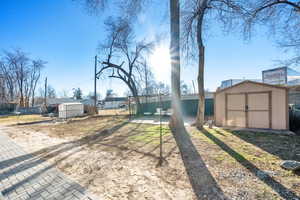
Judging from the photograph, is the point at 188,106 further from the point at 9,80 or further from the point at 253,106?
the point at 9,80

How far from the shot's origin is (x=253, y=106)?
7.05 m

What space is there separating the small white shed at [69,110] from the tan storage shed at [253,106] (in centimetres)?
1503

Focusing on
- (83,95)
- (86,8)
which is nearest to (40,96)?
(83,95)

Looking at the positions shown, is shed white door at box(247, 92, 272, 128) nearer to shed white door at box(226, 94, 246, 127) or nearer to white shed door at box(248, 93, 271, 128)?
white shed door at box(248, 93, 271, 128)

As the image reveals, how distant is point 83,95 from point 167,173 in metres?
64.6

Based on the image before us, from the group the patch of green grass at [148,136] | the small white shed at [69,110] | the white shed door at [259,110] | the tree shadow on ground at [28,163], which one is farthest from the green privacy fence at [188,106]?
the tree shadow on ground at [28,163]

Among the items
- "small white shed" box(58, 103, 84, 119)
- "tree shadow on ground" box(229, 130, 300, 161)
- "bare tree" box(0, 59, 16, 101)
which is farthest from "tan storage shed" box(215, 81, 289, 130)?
"bare tree" box(0, 59, 16, 101)

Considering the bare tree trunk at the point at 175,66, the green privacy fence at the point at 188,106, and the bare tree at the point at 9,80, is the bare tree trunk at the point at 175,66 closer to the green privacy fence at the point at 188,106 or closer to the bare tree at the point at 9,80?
the green privacy fence at the point at 188,106

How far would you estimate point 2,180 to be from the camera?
9.37ft

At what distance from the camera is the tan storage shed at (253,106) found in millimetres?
6355

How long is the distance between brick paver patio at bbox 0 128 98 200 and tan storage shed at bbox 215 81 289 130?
7.78 meters

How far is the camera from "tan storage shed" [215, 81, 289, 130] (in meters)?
6.36

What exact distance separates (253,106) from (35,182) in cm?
860

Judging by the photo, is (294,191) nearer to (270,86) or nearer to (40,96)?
(270,86)
